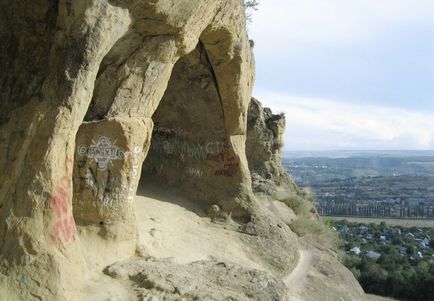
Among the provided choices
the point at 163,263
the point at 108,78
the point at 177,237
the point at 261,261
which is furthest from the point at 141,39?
the point at 261,261

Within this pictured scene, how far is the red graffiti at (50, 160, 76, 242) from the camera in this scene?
5203 millimetres

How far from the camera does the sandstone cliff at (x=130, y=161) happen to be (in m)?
5.17

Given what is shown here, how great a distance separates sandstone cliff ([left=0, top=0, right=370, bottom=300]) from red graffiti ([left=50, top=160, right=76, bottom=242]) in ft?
0.05

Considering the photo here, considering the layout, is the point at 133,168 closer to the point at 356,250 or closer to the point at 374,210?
the point at 356,250

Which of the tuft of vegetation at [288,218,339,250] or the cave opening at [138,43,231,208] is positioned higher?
the cave opening at [138,43,231,208]

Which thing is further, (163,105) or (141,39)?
(163,105)

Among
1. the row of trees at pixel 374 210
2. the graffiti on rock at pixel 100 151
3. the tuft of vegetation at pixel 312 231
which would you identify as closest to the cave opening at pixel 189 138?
the graffiti on rock at pixel 100 151

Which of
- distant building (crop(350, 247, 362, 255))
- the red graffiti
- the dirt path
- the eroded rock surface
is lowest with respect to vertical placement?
distant building (crop(350, 247, 362, 255))

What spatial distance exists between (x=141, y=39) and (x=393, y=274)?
22.0 m

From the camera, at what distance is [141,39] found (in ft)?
21.9

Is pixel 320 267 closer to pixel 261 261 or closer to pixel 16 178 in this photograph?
pixel 261 261

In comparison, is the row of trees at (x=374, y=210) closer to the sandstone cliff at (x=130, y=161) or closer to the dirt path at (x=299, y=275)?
the dirt path at (x=299, y=275)

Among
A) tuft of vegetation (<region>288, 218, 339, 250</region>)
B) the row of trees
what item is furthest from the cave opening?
the row of trees

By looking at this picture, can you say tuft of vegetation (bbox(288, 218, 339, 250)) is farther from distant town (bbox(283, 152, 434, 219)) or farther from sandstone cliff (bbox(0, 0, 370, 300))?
distant town (bbox(283, 152, 434, 219))
